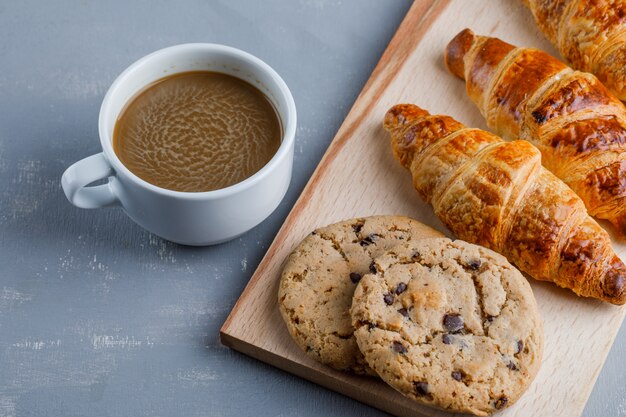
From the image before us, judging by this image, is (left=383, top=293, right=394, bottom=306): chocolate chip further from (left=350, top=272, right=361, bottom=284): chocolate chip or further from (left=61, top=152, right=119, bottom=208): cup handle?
(left=61, top=152, right=119, bottom=208): cup handle

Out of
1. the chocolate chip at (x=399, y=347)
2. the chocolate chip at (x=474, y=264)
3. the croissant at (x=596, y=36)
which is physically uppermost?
the croissant at (x=596, y=36)

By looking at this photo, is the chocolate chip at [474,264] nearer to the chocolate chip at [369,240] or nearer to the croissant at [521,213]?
the croissant at [521,213]

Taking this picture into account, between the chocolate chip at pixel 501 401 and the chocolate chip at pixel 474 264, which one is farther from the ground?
the chocolate chip at pixel 474 264

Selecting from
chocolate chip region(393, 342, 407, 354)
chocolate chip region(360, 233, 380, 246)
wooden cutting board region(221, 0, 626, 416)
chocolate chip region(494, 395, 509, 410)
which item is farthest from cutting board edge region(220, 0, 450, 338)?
chocolate chip region(494, 395, 509, 410)

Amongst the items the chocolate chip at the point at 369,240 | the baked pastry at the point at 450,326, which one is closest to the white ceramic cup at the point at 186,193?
the chocolate chip at the point at 369,240

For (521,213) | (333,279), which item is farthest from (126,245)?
(521,213)

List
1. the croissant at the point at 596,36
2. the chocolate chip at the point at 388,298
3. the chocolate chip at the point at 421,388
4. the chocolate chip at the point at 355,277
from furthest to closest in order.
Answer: the croissant at the point at 596,36 < the chocolate chip at the point at 355,277 < the chocolate chip at the point at 388,298 < the chocolate chip at the point at 421,388

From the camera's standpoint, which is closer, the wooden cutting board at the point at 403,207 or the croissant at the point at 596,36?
the wooden cutting board at the point at 403,207

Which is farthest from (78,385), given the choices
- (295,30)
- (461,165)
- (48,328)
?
(295,30)

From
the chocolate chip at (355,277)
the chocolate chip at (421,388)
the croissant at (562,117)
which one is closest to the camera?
the chocolate chip at (421,388)
